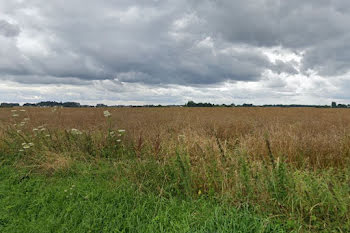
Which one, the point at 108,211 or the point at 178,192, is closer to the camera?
the point at 108,211

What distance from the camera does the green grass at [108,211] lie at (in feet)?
7.29

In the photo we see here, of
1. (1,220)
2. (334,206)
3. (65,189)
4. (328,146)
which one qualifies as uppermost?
(328,146)

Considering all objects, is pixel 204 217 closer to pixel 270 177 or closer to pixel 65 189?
pixel 270 177

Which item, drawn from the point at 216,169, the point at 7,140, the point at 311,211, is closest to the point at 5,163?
the point at 7,140

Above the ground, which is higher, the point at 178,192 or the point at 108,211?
the point at 178,192

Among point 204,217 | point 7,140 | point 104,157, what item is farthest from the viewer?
point 7,140

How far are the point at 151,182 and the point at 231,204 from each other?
129 cm

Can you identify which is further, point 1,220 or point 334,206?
point 1,220

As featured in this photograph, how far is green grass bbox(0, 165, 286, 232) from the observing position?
7.29 ft

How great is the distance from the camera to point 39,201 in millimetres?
2947

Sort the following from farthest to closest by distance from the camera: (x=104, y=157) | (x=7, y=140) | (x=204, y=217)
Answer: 1. (x=7, y=140)
2. (x=104, y=157)
3. (x=204, y=217)

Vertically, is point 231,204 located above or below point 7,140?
below

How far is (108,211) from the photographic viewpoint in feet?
8.46

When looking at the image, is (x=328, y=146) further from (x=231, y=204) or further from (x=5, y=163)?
(x=5, y=163)
